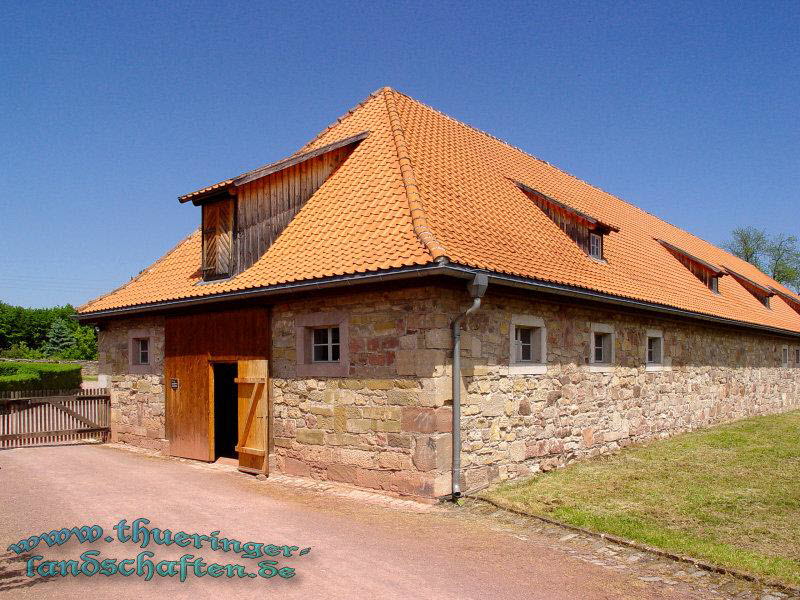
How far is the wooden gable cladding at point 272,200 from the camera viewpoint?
1204 cm

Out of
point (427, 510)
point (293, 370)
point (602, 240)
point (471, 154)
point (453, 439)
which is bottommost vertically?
point (427, 510)

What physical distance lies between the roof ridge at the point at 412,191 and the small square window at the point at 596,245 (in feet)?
15.1

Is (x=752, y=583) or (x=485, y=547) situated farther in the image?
(x=485, y=547)

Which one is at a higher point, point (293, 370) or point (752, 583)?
point (293, 370)

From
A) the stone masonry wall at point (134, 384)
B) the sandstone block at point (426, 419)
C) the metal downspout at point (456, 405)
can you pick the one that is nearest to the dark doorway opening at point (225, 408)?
the stone masonry wall at point (134, 384)

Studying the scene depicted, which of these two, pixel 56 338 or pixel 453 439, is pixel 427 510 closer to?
pixel 453 439

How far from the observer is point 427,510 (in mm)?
8406

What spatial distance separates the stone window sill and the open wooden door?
3921mm

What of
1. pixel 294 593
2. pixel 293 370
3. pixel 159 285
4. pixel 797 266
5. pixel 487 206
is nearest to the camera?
pixel 294 593

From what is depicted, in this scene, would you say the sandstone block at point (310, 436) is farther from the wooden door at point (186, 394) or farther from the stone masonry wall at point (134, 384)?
the stone masonry wall at point (134, 384)

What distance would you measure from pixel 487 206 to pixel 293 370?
4366 mm

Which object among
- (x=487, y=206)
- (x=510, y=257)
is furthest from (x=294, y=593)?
(x=487, y=206)

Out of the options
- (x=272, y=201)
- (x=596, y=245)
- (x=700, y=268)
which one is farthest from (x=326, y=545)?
(x=700, y=268)

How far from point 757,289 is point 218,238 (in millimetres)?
19424
